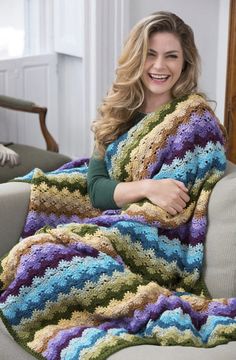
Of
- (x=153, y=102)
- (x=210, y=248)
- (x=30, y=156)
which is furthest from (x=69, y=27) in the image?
(x=210, y=248)

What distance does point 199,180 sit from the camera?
2232mm

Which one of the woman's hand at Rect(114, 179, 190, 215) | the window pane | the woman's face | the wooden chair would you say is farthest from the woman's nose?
the window pane

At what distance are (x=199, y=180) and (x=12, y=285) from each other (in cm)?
59

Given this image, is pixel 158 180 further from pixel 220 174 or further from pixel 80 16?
pixel 80 16

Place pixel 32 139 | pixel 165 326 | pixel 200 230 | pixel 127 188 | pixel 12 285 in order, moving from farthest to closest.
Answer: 1. pixel 32 139
2. pixel 127 188
3. pixel 200 230
4. pixel 12 285
5. pixel 165 326

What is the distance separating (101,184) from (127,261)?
1.13ft

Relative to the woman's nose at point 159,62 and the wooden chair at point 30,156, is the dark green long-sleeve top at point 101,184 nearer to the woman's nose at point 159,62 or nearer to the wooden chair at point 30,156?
the woman's nose at point 159,62

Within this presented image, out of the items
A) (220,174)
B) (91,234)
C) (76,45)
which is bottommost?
(91,234)

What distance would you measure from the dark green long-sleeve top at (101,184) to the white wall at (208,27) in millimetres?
1590

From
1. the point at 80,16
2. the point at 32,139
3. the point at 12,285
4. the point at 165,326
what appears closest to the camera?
the point at 165,326

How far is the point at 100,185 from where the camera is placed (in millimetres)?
2410

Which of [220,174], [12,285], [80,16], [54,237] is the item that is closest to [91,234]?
[54,237]

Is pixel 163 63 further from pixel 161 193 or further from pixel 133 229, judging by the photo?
pixel 133 229

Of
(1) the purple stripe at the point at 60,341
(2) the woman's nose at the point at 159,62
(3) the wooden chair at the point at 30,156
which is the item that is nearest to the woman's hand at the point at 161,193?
(2) the woman's nose at the point at 159,62
